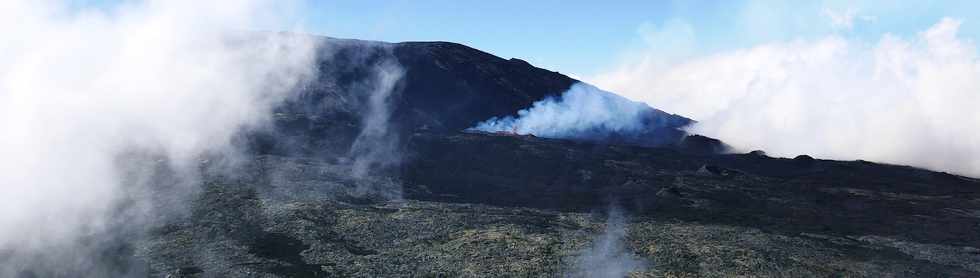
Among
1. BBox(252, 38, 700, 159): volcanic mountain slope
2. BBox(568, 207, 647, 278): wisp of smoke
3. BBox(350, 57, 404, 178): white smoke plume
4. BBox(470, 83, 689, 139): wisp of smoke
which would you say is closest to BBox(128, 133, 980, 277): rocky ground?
BBox(568, 207, 647, 278): wisp of smoke

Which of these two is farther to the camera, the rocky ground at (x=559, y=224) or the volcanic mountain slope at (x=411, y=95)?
the volcanic mountain slope at (x=411, y=95)

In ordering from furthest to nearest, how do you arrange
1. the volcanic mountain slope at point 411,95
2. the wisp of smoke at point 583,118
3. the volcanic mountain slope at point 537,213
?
the wisp of smoke at point 583,118
the volcanic mountain slope at point 411,95
the volcanic mountain slope at point 537,213

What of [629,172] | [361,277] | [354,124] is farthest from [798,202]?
[354,124]

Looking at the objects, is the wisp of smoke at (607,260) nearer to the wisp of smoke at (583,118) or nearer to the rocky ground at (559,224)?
the rocky ground at (559,224)

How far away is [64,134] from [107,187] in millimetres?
13728

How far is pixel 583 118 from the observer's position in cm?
12531

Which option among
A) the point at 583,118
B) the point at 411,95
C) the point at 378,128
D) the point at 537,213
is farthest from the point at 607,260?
the point at 583,118

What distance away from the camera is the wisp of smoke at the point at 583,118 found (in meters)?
113

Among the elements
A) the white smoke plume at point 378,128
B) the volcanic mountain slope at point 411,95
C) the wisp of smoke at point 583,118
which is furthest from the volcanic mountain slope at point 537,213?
the wisp of smoke at point 583,118

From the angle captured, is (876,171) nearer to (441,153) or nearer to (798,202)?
(798,202)

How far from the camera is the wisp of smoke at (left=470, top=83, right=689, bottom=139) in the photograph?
370ft

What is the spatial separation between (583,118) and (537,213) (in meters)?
76.5

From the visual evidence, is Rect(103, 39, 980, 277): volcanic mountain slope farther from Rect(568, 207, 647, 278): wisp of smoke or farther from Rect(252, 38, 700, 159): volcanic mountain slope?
Rect(252, 38, 700, 159): volcanic mountain slope

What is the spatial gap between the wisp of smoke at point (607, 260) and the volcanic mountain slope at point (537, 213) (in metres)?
0.18
